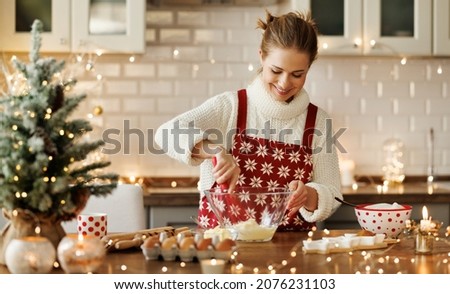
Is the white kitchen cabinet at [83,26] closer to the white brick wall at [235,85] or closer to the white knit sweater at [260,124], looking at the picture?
the white brick wall at [235,85]

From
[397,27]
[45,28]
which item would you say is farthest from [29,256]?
[397,27]

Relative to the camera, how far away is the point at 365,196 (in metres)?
3.53

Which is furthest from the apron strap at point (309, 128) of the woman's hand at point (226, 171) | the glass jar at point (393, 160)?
the glass jar at point (393, 160)

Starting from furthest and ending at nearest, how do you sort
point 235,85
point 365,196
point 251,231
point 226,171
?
point 235,85, point 365,196, point 226,171, point 251,231

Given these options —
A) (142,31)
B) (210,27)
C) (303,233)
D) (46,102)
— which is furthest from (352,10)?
(46,102)

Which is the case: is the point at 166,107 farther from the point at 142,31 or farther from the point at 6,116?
the point at 6,116

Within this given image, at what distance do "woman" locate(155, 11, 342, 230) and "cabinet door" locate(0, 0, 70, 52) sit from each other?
1292mm

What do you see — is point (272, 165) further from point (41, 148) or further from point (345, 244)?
point (41, 148)

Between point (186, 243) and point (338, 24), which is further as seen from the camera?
point (338, 24)

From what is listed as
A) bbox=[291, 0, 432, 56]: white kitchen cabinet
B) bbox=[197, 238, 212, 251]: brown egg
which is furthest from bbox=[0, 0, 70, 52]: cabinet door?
bbox=[197, 238, 212, 251]: brown egg

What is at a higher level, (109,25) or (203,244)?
(109,25)

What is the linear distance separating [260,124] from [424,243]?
2.83 feet

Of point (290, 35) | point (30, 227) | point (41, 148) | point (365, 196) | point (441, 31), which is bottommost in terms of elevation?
point (365, 196)

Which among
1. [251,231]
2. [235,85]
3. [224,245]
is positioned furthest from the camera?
[235,85]
